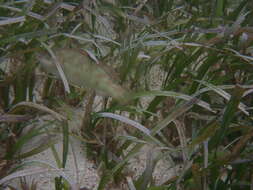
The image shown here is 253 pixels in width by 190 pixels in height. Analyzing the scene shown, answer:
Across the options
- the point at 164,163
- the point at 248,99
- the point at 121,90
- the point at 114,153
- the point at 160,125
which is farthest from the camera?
the point at 248,99

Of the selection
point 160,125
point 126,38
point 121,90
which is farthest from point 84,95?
point 121,90

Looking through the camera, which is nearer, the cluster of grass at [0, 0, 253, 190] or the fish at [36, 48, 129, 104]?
the fish at [36, 48, 129, 104]

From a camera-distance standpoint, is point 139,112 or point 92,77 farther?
point 139,112

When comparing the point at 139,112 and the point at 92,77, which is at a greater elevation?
the point at 92,77

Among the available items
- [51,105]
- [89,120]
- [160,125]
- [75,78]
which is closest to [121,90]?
[75,78]

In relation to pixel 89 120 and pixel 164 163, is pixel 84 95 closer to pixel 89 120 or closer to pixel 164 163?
pixel 89 120

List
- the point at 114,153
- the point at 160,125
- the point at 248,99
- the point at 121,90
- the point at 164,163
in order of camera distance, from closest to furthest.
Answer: the point at 121,90, the point at 160,125, the point at 114,153, the point at 164,163, the point at 248,99

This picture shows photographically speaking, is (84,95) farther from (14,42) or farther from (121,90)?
(121,90)

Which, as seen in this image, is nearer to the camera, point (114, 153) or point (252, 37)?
point (114, 153)

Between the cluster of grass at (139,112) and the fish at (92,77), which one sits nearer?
the fish at (92,77)

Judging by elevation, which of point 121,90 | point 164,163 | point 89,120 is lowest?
point 164,163

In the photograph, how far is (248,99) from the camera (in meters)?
1.71

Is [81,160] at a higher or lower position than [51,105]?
lower

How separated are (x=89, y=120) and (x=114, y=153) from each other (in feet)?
0.54
